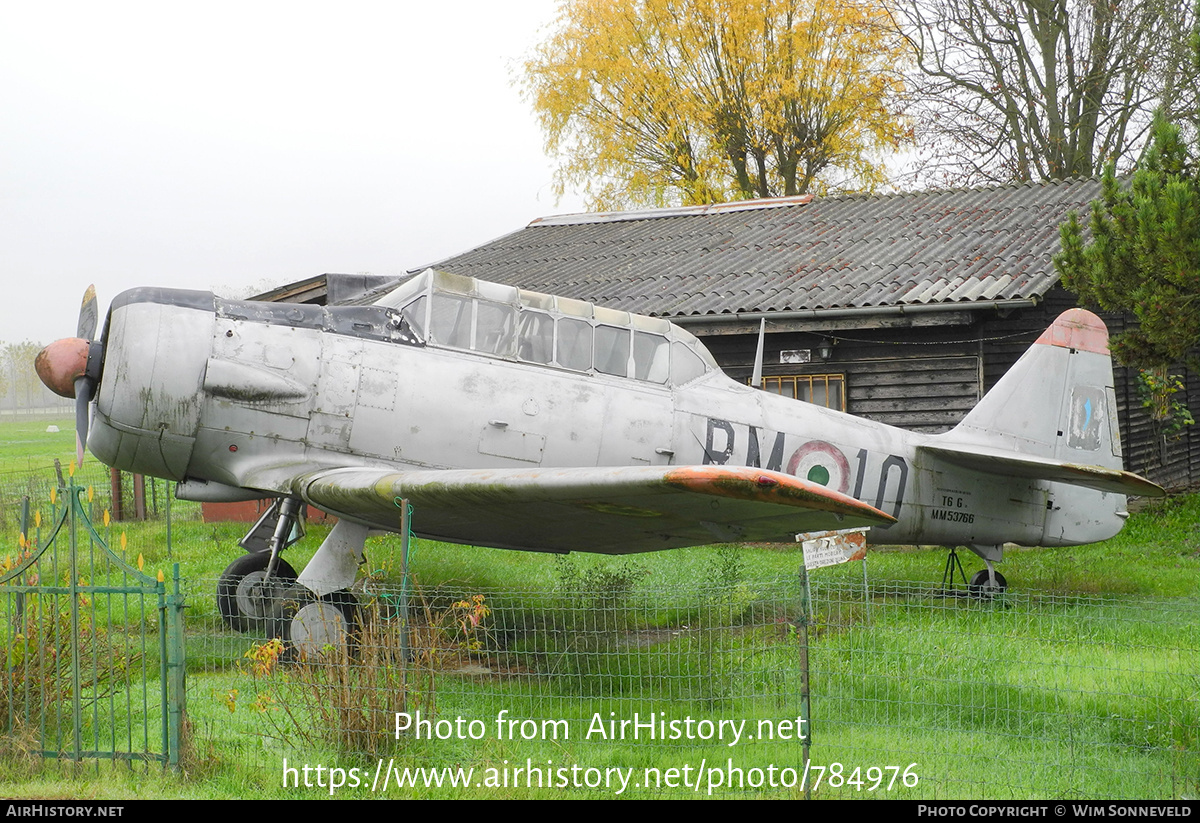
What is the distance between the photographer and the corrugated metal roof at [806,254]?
13.5 metres

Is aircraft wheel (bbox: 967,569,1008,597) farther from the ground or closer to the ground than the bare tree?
closer to the ground

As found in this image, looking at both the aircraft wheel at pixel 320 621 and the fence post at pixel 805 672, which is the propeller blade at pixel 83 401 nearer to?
the aircraft wheel at pixel 320 621

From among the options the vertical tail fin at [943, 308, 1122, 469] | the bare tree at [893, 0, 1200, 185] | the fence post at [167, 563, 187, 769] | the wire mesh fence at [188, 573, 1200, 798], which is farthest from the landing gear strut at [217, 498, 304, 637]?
the bare tree at [893, 0, 1200, 185]

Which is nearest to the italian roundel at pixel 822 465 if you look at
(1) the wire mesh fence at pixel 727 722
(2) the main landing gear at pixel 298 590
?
(1) the wire mesh fence at pixel 727 722

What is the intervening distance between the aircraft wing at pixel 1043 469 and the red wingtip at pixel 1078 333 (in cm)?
128

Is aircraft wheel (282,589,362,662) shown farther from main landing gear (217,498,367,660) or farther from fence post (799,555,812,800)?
fence post (799,555,812,800)

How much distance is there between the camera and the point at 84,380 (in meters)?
7.59

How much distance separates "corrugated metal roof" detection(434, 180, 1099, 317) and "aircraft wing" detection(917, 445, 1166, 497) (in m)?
3.76

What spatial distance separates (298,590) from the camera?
23.5 feet

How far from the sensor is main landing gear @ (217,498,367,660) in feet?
22.2

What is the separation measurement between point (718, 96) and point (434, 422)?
943 inches

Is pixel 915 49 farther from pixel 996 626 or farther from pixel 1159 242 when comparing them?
pixel 996 626

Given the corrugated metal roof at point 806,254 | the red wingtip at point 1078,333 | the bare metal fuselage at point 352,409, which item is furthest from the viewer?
the corrugated metal roof at point 806,254

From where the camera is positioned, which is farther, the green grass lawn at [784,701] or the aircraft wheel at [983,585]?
the aircraft wheel at [983,585]
